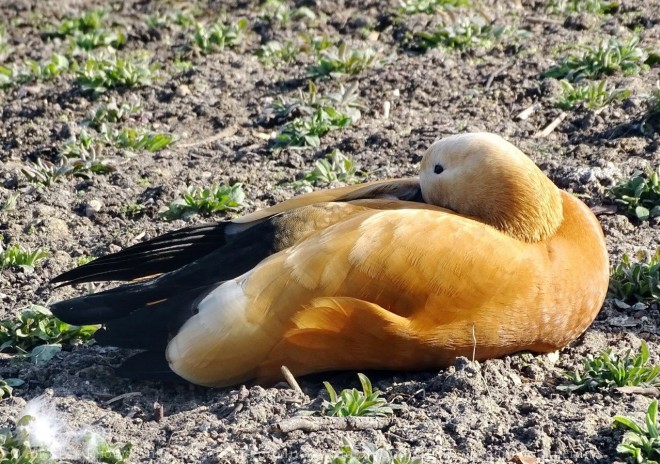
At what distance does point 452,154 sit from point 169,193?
2.16 metres

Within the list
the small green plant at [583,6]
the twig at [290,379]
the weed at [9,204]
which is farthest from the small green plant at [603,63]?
the twig at [290,379]

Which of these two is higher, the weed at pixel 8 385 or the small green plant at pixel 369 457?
the small green plant at pixel 369 457

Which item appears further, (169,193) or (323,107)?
(323,107)

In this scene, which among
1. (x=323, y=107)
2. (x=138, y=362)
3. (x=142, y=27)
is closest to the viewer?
(x=138, y=362)

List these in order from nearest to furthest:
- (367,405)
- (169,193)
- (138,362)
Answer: (367,405) < (138,362) < (169,193)

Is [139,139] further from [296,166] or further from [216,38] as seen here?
[216,38]

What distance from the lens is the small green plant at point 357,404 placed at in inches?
161

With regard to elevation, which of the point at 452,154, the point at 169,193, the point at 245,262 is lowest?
the point at 169,193

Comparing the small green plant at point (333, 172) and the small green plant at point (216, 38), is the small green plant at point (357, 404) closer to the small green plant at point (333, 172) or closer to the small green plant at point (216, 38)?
the small green plant at point (333, 172)

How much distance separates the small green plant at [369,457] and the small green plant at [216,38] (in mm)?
5220

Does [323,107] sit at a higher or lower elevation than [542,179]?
lower

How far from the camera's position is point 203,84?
783 centimetres

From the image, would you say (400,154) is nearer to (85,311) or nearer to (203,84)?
(203,84)

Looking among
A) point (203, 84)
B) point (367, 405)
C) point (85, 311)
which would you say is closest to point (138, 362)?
point (85, 311)
